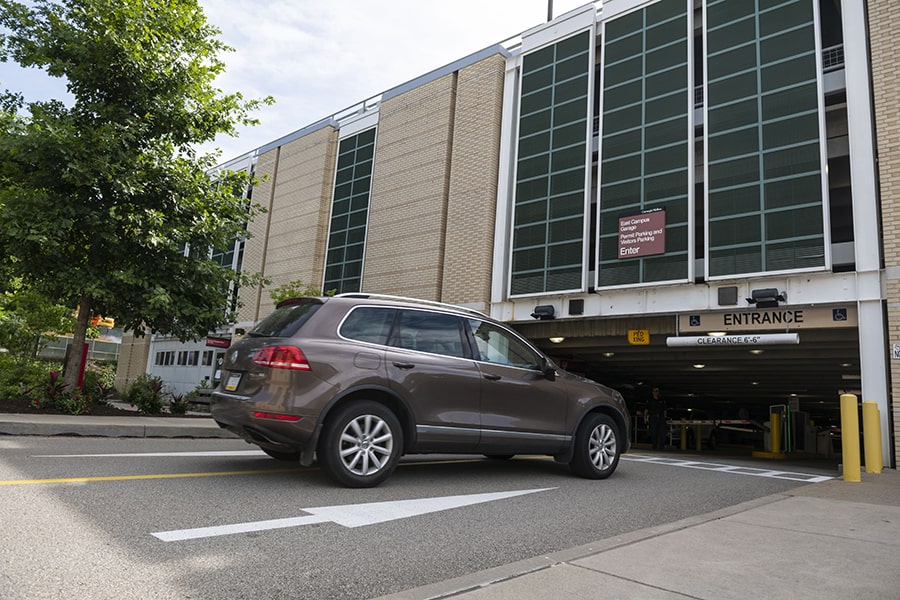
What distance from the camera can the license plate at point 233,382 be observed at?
→ 5.86 m

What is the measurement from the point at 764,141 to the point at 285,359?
1452 centimetres

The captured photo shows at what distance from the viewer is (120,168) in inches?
468

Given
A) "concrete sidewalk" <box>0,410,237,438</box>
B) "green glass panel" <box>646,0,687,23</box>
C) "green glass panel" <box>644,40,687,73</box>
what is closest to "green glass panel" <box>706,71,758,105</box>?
"green glass panel" <box>644,40,687,73</box>

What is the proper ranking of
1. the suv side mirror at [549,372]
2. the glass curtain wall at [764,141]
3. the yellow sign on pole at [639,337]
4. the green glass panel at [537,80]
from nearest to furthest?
1. the suv side mirror at [549,372]
2. the glass curtain wall at [764,141]
3. the yellow sign on pole at [639,337]
4. the green glass panel at [537,80]

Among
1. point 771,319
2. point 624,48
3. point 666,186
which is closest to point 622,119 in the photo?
point 624,48

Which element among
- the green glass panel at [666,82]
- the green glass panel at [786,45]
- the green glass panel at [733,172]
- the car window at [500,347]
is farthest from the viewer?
the green glass panel at [666,82]

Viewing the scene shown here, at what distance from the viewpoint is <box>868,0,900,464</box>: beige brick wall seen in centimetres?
1299

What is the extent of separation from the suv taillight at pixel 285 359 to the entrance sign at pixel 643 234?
1333 cm

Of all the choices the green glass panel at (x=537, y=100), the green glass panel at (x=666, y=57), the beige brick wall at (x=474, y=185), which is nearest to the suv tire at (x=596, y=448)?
the beige brick wall at (x=474, y=185)

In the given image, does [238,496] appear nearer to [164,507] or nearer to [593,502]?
[164,507]

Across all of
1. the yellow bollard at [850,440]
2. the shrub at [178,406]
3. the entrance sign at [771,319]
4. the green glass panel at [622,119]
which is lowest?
the shrub at [178,406]

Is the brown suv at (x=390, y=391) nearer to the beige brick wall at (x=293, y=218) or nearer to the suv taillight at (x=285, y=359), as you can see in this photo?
the suv taillight at (x=285, y=359)

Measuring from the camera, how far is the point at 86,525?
3.86 metres

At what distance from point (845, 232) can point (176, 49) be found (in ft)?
60.7
